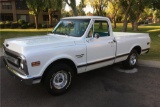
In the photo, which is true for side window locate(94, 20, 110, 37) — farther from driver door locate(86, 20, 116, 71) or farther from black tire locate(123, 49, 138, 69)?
black tire locate(123, 49, 138, 69)

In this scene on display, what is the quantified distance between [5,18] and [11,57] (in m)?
36.2

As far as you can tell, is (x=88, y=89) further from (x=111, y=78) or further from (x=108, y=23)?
(x=108, y=23)

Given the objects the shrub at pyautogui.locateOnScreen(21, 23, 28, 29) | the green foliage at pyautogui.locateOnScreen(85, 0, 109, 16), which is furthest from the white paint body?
the shrub at pyautogui.locateOnScreen(21, 23, 28, 29)

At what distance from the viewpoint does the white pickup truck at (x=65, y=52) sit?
12.6 feet

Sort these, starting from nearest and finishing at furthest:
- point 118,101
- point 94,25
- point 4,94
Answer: point 118,101 < point 4,94 < point 94,25

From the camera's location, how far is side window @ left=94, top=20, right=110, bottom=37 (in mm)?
5400

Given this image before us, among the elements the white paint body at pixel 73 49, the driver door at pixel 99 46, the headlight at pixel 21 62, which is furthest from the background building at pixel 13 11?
the headlight at pixel 21 62

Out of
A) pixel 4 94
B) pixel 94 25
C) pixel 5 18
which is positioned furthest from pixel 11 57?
pixel 5 18

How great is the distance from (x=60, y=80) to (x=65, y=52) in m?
0.77

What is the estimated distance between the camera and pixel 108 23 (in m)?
5.67

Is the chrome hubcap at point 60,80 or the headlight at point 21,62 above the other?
the headlight at point 21,62

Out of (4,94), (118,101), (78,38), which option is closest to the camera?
(118,101)

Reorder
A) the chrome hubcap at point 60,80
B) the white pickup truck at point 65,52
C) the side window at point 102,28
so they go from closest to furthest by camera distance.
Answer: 1. the white pickup truck at point 65,52
2. the chrome hubcap at point 60,80
3. the side window at point 102,28

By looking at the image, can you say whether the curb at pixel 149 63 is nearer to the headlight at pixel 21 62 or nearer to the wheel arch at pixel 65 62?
the wheel arch at pixel 65 62
